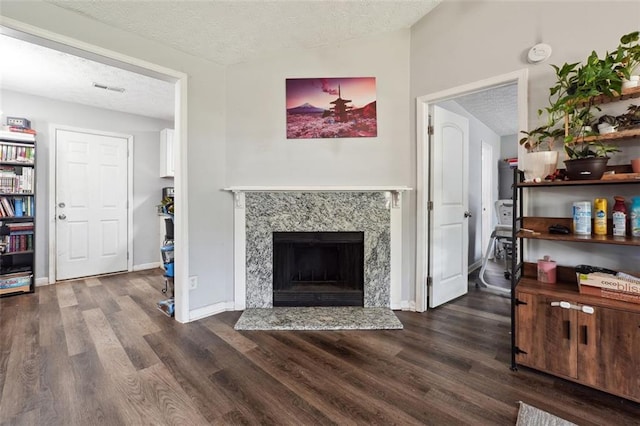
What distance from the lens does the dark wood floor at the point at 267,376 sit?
140 centimetres

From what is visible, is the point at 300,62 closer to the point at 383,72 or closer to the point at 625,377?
the point at 383,72

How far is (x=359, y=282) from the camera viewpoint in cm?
281

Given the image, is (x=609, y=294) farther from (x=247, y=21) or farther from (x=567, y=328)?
(x=247, y=21)

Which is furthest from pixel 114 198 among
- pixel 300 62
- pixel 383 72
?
pixel 383 72

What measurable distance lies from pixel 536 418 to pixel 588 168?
53.7 inches

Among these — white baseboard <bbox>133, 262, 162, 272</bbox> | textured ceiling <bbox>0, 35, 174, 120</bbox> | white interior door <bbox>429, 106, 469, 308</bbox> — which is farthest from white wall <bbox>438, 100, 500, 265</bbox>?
white baseboard <bbox>133, 262, 162, 272</bbox>

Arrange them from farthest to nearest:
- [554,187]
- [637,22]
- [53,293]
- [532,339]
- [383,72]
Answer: [53,293], [383,72], [554,187], [532,339], [637,22]

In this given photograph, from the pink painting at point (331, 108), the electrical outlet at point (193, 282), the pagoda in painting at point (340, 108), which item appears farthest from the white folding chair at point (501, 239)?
the electrical outlet at point (193, 282)

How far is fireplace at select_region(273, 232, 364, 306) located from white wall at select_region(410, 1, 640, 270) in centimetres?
143

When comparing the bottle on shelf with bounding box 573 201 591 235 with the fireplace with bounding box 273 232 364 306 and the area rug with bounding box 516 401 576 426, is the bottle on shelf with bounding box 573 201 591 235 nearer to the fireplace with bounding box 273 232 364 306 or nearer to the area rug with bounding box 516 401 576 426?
the area rug with bounding box 516 401 576 426

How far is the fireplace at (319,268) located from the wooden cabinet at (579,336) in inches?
54.8

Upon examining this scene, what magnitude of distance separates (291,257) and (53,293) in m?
2.98

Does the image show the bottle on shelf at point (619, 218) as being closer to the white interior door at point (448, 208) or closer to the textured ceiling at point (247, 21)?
the white interior door at point (448, 208)

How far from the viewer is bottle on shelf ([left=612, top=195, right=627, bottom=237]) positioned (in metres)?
1.54
